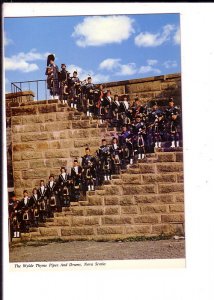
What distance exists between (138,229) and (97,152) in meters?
0.76

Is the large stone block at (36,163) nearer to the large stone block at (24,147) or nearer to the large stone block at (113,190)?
the large stone block at (24,147)

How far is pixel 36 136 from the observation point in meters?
4.66

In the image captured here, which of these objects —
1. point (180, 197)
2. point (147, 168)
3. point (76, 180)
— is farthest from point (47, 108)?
point (180, 197)

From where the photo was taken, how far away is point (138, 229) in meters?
4.55

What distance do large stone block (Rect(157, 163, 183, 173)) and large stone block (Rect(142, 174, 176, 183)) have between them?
1.8 inches

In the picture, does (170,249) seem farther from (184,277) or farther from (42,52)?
(42,52)

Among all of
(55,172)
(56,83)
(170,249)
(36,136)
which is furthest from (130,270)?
(56,83)

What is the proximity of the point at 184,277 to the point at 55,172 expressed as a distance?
143cm

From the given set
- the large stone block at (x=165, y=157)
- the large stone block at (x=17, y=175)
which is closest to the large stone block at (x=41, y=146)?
the large stone block at (x=17, y=175)

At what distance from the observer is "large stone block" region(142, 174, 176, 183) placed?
4.52m

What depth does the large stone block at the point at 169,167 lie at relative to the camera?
4.49m

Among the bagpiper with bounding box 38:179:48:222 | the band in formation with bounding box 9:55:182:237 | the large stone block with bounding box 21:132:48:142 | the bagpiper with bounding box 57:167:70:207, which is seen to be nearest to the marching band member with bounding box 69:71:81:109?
→ the band in formation with bounding box 9:55:182:237

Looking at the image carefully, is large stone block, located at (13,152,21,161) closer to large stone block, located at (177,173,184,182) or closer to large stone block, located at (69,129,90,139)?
large stone block, located at (69,129,90,139)

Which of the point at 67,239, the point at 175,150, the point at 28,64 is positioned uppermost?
the point at 28,64
